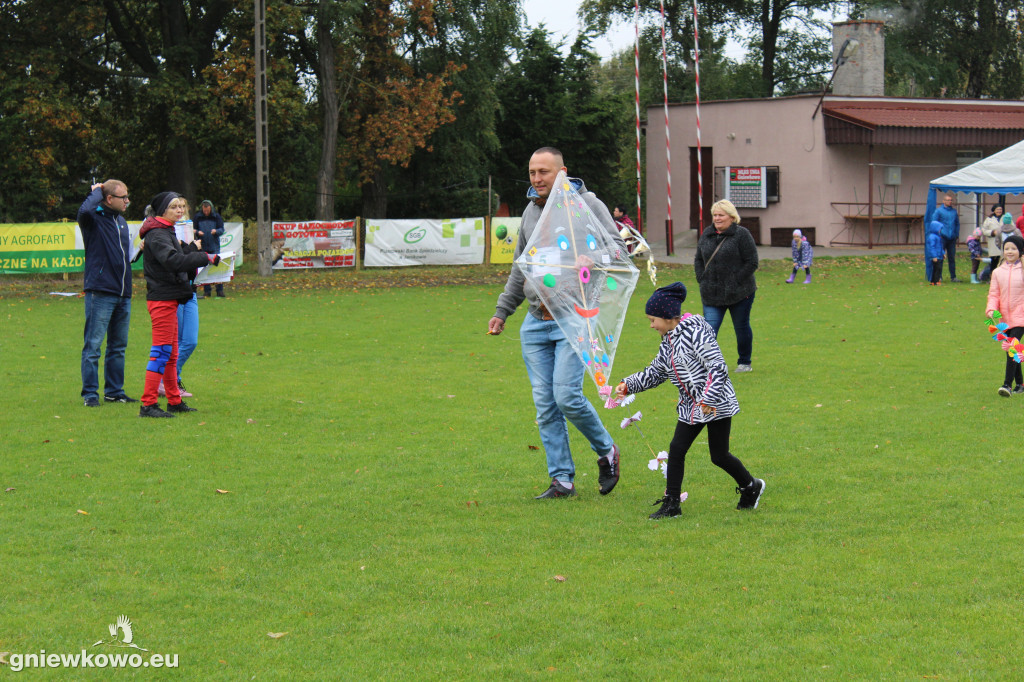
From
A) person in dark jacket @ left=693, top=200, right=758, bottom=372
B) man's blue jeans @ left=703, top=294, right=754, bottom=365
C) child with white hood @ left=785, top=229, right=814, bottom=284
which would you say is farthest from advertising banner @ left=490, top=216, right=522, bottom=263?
person in dark jacket @ left=693, top=200, right=758, bottom=372

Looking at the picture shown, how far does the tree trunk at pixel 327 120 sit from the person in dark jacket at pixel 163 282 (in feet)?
82.3

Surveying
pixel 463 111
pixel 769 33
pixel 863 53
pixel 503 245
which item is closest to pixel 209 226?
pixel 503 245

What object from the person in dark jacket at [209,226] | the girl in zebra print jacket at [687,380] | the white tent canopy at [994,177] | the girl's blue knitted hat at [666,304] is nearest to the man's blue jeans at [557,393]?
the girl in zebra print jacket at [687,380]

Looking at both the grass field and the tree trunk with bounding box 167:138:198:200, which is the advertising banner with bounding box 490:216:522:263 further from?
the grass field

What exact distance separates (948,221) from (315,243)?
1636 cm

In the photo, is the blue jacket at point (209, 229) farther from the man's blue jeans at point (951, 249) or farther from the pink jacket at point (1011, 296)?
the man's blue jeans at point (951, 249)

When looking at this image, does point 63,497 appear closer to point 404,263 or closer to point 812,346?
point 812,346

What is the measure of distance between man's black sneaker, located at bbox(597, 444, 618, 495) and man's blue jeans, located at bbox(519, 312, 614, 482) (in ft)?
0.20

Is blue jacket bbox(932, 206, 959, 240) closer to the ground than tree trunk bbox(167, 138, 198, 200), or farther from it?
closer to the ground

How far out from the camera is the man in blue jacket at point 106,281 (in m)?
10.1

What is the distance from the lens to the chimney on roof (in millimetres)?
40250

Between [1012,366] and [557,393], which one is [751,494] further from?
[1012,366]

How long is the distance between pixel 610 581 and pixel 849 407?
5304 millimetres

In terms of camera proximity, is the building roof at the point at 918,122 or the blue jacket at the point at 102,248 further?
the building roof at the point at 918,122
